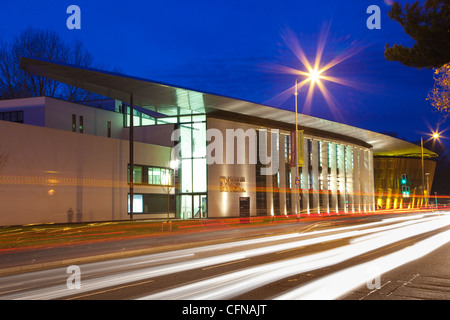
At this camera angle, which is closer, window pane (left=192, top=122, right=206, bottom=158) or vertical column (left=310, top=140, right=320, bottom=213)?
window pane (left=192, top=122, right=206, bottom=158)

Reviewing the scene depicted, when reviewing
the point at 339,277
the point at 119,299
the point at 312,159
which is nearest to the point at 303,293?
the point at 339,277

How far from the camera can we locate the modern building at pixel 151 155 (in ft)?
119

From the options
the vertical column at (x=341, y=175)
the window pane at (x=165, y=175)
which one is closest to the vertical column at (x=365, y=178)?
the vertical column at (x=341, y=175)

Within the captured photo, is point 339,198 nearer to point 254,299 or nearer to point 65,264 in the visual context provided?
point 65,264

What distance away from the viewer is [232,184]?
52531 mm

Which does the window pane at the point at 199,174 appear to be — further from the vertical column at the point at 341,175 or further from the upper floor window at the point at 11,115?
the vertical column at the point at 341,175

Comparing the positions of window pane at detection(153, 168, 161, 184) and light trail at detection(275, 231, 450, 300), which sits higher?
window pane at detection(153, 168, 161, 184)

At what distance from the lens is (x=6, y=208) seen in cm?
3338

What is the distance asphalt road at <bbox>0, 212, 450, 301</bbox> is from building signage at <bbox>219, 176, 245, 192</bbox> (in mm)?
31323

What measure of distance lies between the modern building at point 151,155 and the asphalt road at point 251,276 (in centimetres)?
1841

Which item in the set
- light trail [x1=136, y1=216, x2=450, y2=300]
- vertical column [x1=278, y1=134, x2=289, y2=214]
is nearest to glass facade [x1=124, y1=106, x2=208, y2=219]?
vertical column [x1=278, y1=134, x2=289, y2=214]

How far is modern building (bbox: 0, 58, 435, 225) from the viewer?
119 feet

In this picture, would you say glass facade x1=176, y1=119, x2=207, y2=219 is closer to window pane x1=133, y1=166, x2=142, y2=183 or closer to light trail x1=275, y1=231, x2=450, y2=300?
window pane x1=133, y1=166, x2=142, y2=183

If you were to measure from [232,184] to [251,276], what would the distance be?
40228 mm
